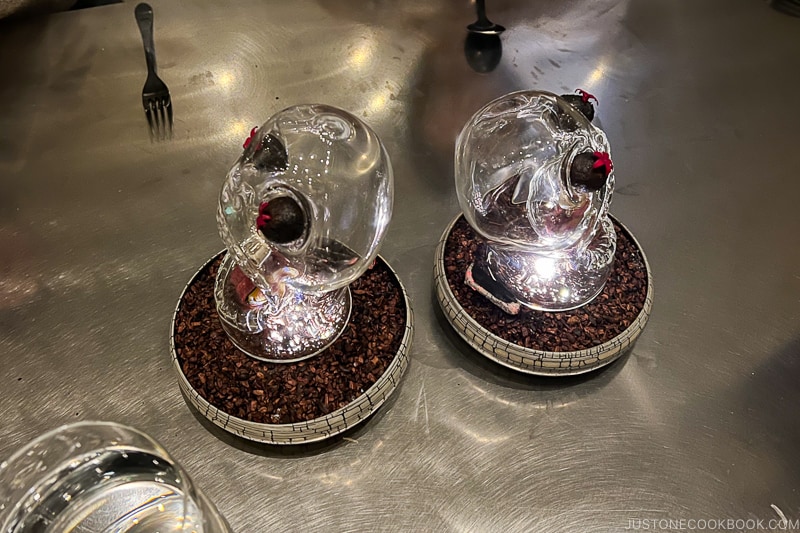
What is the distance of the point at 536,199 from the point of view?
62cm

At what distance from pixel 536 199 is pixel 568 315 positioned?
0.44ft

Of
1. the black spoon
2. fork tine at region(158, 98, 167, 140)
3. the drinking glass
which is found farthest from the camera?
the black spoon

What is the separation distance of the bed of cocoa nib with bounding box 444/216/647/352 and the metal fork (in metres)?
0.49

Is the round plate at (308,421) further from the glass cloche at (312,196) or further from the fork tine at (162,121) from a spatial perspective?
the fork tine at (162,121)

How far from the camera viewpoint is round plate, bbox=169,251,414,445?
56 cm

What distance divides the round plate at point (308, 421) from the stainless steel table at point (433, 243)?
0.14 ft

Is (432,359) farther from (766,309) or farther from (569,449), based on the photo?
(766,309)

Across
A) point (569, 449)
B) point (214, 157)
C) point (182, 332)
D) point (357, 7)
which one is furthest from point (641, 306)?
point (357, 7)

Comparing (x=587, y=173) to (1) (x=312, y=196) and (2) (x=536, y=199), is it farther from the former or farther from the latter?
(1) (x=312, y=196)

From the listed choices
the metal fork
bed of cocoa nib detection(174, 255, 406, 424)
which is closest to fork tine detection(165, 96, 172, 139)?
the metal fork

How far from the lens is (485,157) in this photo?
641mm

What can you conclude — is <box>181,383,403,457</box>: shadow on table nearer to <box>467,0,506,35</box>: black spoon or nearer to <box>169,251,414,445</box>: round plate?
<box>169,251,414,445</box>: round plate

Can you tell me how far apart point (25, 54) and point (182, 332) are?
64 centimetres

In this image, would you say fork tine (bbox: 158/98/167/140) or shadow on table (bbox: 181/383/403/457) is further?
fork tine (bbox: 158/98/167/140)
